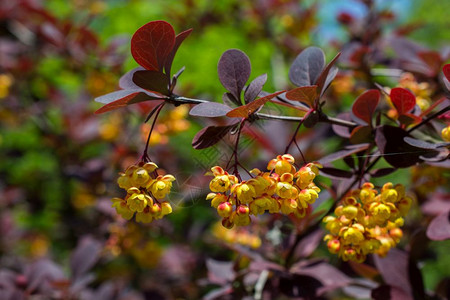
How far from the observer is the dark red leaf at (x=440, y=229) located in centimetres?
75

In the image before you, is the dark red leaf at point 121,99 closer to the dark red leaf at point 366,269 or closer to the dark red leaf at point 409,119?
the dark red leaf at point 409,119

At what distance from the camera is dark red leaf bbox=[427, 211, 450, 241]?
75cm

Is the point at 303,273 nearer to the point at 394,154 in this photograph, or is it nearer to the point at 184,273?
the point at 394,154

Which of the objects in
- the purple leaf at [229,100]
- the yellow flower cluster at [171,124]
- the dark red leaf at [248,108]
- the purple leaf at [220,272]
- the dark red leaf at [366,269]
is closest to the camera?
the dark red leaf at [248,108]

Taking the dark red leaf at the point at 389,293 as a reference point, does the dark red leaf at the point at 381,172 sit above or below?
above

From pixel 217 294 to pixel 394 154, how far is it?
0.54 metres

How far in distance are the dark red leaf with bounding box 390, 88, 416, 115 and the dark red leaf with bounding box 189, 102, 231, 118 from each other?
287mm

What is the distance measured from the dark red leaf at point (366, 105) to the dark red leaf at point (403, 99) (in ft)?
0.09

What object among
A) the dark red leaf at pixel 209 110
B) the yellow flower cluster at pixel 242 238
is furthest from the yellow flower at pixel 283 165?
the yellow flower cluster at pixel 242 238

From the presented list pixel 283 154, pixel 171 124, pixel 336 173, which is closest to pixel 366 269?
pixel 336 173

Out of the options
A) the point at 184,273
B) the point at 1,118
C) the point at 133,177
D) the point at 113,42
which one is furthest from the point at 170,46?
the point at 1,118

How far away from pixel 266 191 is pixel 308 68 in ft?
0.85

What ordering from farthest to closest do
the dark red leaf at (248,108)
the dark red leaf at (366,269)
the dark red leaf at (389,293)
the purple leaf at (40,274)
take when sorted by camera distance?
1. the purple leaf at (40,274)
2. the dark red leaf at (366,269)
3. the dark red leaf at (389,293)
4. the dark red leaf at (248,108)

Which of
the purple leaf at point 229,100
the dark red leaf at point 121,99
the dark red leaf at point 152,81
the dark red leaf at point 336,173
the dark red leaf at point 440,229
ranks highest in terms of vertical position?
the dark red leaf at point 152,81
